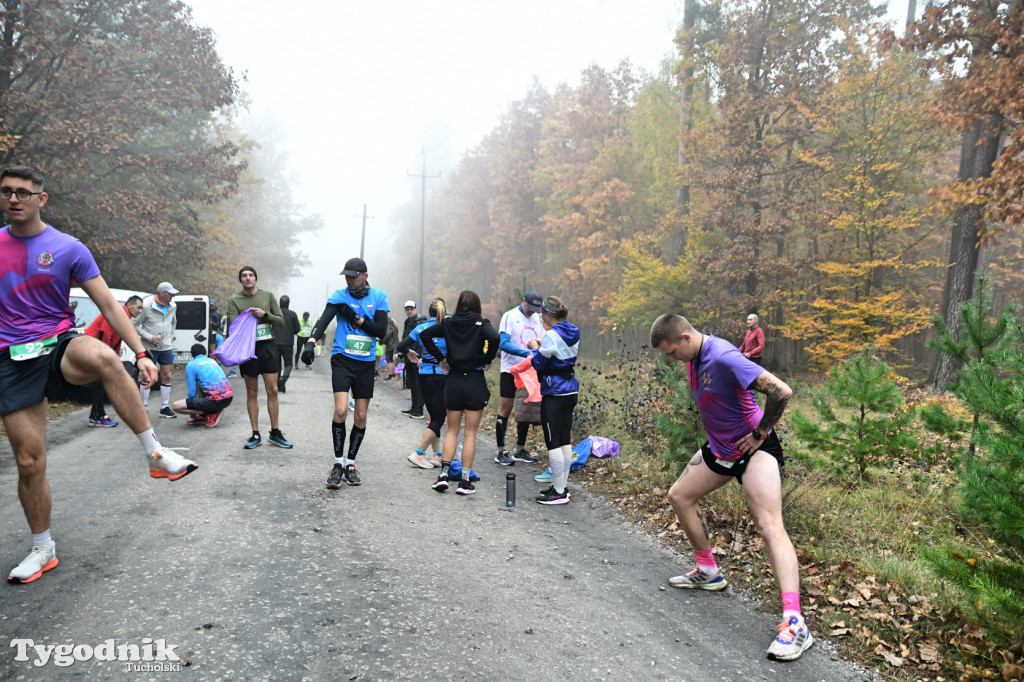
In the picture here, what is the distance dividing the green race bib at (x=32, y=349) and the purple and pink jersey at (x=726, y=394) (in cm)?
405

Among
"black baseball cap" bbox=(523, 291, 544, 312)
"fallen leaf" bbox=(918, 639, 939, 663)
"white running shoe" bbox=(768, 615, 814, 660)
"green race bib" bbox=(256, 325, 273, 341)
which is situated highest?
"black baseball cap" bbox=(523, 291, 544, 312)

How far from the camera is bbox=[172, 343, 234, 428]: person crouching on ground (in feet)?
33.1

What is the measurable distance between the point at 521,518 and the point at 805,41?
23.5 metres

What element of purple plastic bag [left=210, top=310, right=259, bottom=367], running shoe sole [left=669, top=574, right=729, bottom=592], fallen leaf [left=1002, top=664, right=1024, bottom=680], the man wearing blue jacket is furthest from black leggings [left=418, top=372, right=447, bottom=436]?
fallen leaf [left=1002, top=664, right=1024, bottom=680]

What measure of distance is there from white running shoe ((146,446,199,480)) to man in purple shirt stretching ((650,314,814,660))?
9.86ft

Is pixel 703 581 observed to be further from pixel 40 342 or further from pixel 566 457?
pixel 40 342

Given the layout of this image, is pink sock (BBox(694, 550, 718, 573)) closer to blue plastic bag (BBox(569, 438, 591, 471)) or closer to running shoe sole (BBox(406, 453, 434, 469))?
blue plastic bag (BBox(569, 438, 591, 471))

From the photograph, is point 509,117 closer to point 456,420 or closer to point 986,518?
A: point 456,420

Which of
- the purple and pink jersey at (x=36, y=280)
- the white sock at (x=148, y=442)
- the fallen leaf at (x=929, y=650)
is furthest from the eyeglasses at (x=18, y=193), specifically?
the fallen leaf at (x=929, y=650)

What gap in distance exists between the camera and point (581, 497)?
292 inches

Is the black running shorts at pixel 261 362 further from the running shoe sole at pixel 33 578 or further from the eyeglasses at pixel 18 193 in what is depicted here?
the eyeglasses at pixel 18 193

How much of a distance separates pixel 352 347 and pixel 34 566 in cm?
346

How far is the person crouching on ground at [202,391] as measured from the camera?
1010cm

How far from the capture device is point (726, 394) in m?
4.03
